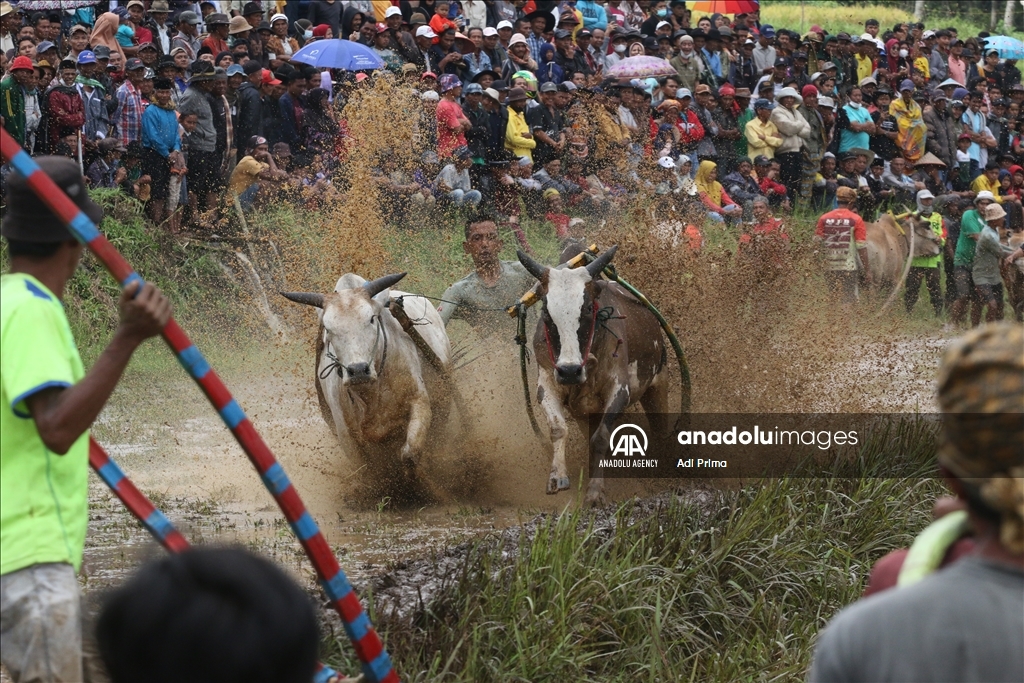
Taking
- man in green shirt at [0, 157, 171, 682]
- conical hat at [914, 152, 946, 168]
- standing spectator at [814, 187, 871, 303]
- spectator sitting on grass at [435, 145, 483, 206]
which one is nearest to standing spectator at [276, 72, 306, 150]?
spectator sitting on grass at [435, 145, 483, 206]

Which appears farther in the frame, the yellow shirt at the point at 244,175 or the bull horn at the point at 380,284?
the yellow shirt at the point at 244,175

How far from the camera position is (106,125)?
1340 cm

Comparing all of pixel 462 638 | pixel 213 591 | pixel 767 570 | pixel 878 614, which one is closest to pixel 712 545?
pixel 767 570

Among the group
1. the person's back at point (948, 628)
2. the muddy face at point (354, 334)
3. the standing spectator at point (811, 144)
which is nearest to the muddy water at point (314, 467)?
the muddy face at point (354, 334)

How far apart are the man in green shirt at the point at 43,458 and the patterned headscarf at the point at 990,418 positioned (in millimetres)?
1990

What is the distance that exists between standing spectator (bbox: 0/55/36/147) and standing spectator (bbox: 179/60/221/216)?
6.55ft

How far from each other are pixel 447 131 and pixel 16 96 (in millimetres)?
4949

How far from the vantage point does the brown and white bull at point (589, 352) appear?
9836mm

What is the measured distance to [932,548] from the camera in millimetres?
2600

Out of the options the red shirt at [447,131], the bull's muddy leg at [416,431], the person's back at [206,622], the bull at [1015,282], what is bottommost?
the bull at [1015,282]

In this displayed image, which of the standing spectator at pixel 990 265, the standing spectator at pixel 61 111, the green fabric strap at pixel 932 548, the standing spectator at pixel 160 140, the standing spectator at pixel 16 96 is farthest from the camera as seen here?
the standing spectator at pixel 990 265

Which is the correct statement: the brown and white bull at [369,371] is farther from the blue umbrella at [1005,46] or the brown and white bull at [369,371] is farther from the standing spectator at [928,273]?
the blue umbrella at [1005,46]

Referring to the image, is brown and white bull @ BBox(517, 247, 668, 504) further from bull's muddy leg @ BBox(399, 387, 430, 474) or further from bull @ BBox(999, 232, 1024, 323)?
bull @ BBox(999, 232, 1024, 323)

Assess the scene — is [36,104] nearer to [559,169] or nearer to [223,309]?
[223,309]
